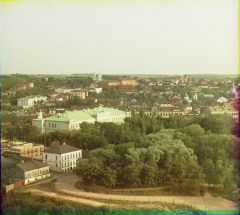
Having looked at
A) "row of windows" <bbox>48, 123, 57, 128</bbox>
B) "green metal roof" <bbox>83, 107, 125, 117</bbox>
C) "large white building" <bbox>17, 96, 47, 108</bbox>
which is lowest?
"row of windows" <bbox>48, 123, 57, 128</bbox>

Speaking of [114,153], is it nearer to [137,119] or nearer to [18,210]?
[137,119]


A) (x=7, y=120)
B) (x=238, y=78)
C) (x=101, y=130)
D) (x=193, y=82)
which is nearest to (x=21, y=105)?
(x=7, y=120)

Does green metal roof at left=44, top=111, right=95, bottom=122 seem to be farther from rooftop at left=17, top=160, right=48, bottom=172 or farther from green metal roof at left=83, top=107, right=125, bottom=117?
rooftop at left=17, top=160, right=48, bottom=172

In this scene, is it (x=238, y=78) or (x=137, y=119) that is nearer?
(x=238, y=78)

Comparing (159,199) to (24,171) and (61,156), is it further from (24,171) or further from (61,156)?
(24,171)

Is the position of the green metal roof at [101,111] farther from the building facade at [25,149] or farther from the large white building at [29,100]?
the building facade at [25,149]

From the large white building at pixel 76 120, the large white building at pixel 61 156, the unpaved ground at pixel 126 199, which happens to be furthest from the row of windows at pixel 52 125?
the unpaved ground at pixel 126 199

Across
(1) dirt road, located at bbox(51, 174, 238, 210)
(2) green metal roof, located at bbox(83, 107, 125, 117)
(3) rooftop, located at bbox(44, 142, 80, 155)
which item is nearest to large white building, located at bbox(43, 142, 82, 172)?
(3) rooftop, located at bbox(44, 142, 80, 155)

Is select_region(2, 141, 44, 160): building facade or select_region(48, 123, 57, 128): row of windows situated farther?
select_region(48, 123, 57, 128): row of windows
